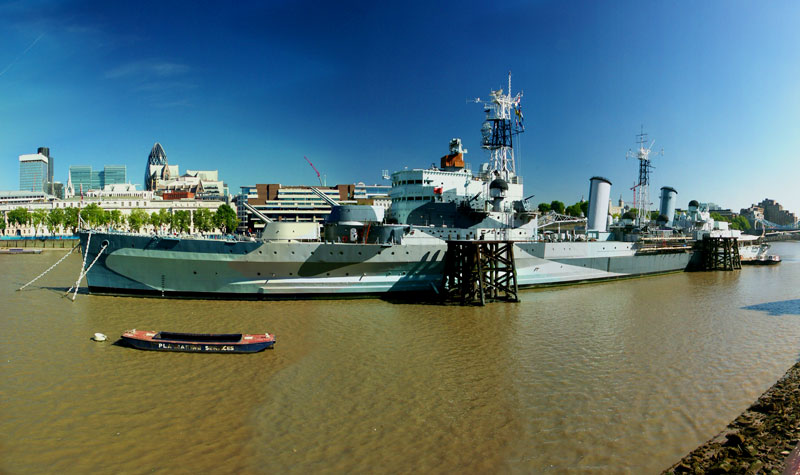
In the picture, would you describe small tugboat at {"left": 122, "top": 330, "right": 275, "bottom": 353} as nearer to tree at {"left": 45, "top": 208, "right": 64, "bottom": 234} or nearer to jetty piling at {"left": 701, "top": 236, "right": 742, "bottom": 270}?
jetty piling at {"left": 701, "top": 236, "right": 742, "bottom": 270}

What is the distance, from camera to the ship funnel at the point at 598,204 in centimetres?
3170

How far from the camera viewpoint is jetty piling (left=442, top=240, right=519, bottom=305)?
19656 millimetres

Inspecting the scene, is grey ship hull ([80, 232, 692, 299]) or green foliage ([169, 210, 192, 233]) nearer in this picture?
grey ship hull ([80, 232, 692, 299])

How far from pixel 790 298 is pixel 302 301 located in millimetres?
26263

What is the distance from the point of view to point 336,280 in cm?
1948

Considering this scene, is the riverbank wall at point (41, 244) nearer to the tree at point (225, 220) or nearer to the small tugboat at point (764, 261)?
the tree at point (225, 220)

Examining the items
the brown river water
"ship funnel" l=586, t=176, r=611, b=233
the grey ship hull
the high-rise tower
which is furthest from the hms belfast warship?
the high-rise tower

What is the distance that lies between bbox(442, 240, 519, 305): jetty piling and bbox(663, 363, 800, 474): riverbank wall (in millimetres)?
11474

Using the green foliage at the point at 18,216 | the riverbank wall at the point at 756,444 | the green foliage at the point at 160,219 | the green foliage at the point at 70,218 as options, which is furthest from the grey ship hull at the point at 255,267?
the green foliage at the point at 18,216

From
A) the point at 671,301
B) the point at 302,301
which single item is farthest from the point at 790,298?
the point at 302,301

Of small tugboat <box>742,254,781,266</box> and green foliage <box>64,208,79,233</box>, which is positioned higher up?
green foliage <box>64,208,79,233</box>

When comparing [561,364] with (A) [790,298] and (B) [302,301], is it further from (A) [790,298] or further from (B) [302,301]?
(A) [790,298]

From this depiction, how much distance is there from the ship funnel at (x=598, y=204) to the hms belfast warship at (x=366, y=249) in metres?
5.81

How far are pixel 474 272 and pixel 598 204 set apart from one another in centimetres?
1769
